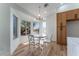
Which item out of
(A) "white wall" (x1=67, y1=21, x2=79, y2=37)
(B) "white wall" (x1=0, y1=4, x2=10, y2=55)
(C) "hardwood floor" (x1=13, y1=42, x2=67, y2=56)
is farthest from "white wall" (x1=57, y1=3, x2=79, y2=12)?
(B) "white wall" (x1=0, y1=4, x2=10, y2=55)

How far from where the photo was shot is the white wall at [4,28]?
8.48 feet

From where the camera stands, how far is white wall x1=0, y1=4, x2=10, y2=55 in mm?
2584

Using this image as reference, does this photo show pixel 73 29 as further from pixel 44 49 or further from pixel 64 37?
pixel 44 49

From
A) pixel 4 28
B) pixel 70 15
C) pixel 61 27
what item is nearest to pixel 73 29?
pixel 61 27

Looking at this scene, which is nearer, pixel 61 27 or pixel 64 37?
pixel 64 37

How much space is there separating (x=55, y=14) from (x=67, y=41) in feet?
2.47

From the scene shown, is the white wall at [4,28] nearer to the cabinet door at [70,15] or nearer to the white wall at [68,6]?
the white wall at [68,6]

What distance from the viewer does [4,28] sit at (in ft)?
8.74

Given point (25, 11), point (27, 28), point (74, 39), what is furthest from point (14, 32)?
point (74, 39)

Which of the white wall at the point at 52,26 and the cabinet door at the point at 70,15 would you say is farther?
Result: the cabinet door at the point at 70,15

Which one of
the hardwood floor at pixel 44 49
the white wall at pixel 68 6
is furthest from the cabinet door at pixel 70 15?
the hardwood floor at pixel 44 49

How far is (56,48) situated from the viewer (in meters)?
2.93

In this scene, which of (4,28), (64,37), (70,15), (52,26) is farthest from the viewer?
(70,15)

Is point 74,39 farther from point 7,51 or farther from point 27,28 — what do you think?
point 7,51
